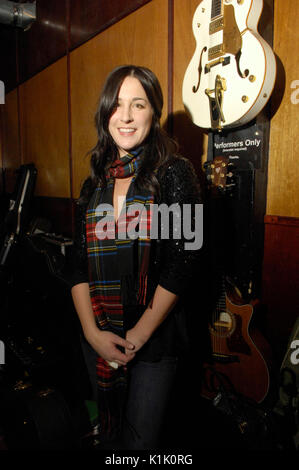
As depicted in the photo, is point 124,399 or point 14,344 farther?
point 14,344

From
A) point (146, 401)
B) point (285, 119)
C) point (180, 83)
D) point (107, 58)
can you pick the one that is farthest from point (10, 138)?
point (146, 401)

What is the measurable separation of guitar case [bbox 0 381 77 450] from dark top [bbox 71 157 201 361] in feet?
1.71

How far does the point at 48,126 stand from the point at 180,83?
7.26ft

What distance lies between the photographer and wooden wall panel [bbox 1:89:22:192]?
458 cm

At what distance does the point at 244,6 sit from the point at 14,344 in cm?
240

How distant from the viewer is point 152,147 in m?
1.21

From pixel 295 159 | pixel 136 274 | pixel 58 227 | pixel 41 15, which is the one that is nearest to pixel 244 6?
pixel 295 159

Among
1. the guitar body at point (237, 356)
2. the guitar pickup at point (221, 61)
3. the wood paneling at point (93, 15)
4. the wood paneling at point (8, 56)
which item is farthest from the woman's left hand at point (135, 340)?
the wood paneling at point (8, 56)

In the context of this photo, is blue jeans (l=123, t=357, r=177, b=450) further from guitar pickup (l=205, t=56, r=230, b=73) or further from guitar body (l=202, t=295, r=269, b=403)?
guitar pickup (l=205, t=56, r=230, b=73)

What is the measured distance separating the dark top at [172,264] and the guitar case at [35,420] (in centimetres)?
52

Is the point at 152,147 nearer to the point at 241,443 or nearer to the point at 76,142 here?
the point at 241,443

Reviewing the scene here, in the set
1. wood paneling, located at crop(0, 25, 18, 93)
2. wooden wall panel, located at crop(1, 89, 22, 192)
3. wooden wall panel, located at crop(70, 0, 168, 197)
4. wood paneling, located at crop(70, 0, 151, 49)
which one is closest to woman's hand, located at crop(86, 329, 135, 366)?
wooden wall panel, located at crop(70, 0, 168, 197)

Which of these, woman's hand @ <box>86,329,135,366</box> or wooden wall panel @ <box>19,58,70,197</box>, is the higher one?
wooden wall panel @ <box>19,58,70,197</box>

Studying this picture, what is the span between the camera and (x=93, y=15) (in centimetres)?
266
